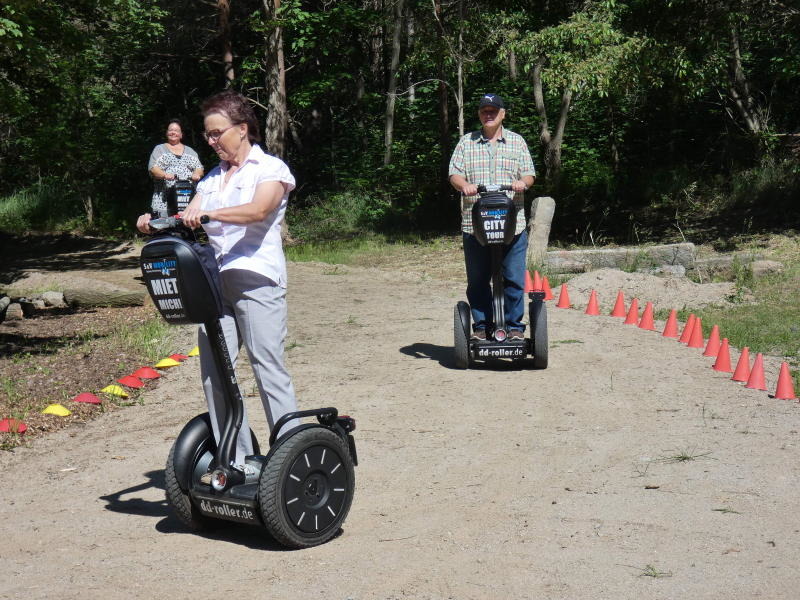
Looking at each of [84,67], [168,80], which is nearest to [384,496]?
[84,67]

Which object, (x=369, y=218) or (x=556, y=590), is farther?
(x=369, y=218)

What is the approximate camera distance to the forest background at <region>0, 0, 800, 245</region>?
51.5 ft

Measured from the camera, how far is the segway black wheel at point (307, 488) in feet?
13.2

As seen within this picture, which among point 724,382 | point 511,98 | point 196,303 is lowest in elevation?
point 724,382

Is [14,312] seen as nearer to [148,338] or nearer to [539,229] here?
[148,338]

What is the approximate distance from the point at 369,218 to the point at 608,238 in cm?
655

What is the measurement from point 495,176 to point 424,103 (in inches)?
701

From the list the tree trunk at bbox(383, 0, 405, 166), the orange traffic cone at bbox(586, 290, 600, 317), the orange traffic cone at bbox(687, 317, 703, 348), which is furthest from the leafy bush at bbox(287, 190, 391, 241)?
the orange traffic cone at bbox(687, 317, 703, 348)

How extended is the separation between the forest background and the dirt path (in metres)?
6.22

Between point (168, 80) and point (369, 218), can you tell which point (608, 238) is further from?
point (168, 80)

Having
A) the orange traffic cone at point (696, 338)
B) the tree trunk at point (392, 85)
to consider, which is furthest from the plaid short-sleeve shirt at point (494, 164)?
the tree trunk at point (392, 85)

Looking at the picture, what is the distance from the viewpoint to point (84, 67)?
70.4 ft

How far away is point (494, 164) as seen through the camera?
7.62m

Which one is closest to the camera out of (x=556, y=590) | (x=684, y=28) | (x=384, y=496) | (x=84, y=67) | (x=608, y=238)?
(x=556, y=590)
